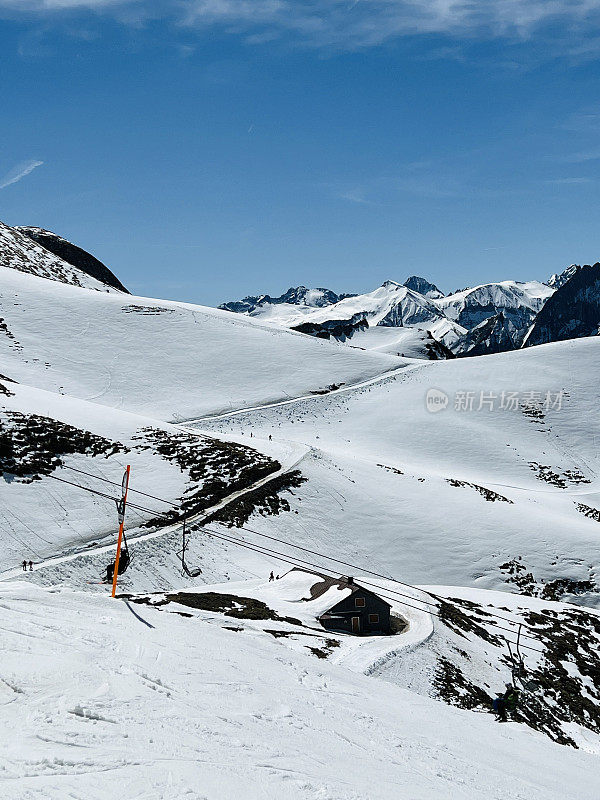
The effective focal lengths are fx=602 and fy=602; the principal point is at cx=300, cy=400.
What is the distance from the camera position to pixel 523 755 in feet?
51.8

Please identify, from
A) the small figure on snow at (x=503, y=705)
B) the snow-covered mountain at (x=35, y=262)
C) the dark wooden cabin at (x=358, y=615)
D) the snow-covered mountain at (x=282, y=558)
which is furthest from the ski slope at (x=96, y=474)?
the snow-covered mountain at (x=35, y=262)

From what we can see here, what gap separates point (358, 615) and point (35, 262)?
150222 mm

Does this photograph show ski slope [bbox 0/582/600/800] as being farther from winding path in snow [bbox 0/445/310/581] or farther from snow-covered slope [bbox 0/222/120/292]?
snow-covered slope [bbox 0/222/120/292]

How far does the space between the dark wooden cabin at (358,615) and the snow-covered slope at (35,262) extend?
5255 inches

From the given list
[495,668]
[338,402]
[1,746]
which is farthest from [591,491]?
[1,746]

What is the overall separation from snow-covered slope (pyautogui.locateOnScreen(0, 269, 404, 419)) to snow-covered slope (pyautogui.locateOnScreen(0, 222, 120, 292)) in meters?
29.1

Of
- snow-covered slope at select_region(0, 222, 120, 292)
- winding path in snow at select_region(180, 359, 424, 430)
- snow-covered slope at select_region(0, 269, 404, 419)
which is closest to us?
winding path in snow at select_region(180, 359, 424, 430)

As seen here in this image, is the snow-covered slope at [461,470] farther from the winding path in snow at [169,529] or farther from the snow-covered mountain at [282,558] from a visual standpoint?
the winding path in snow at [169,529]

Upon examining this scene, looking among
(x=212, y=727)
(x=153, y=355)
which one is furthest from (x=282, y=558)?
(x=153, y=355)

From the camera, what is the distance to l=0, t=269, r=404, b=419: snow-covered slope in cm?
8262

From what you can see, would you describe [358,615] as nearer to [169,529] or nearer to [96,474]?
[169,529]

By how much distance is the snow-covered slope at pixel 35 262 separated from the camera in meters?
146

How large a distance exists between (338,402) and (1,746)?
3212 inches

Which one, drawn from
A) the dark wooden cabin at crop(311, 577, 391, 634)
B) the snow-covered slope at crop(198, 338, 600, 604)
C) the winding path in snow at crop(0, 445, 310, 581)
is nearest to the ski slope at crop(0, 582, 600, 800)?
the dark wooden cabin at crop(311, 577, 391, 634)
